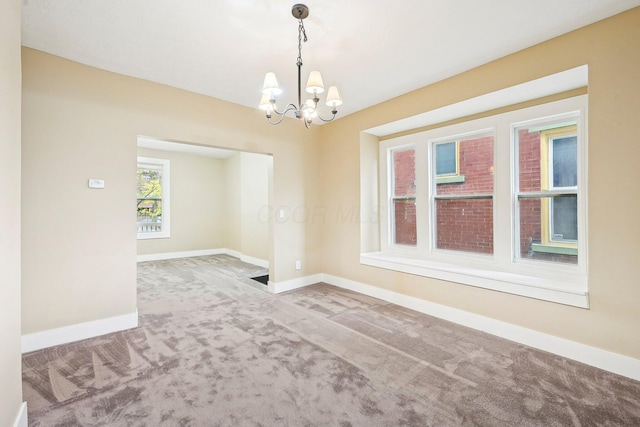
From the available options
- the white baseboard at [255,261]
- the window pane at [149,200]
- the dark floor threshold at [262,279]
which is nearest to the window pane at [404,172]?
the dark floor threshold at [262,279]

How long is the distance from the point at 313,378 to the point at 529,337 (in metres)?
2.04

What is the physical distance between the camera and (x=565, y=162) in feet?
9.13

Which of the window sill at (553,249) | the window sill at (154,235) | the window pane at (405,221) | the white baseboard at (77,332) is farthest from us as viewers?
the window sill at (154,235)

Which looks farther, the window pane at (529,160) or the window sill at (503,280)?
the window pane at (529,160)

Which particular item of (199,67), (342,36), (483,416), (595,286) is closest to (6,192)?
(199,67)

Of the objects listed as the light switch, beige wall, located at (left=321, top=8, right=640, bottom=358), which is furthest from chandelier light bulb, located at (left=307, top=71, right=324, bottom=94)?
the light switch

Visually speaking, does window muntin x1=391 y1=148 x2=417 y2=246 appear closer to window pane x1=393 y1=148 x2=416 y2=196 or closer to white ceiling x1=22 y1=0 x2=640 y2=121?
window pane x1=393 y1=148 x2=416 y2=196

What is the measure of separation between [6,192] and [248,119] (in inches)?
112

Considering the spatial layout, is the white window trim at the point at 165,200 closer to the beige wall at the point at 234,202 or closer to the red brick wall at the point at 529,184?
the beige wall at the point at 234,202

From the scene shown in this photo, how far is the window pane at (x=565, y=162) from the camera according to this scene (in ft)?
8.92

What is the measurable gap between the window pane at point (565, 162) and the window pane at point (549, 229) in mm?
164

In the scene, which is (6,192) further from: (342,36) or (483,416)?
(483,416)

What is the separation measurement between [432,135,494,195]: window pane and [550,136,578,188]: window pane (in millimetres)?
571

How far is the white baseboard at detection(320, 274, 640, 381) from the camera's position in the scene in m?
2.15
